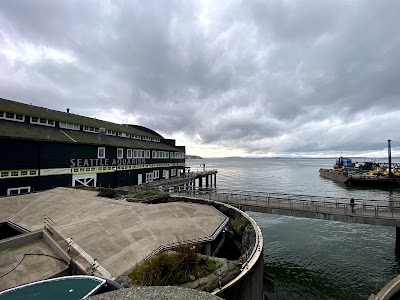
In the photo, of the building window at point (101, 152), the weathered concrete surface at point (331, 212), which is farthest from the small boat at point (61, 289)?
the building window at point (101, 152)

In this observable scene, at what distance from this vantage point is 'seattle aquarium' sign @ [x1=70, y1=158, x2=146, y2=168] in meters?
28.1

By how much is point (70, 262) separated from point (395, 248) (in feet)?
88.0

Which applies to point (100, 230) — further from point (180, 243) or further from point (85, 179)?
point (85, 179)

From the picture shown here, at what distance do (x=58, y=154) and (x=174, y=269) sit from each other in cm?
2433

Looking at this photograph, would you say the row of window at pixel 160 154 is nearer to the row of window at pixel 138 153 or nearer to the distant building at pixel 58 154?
the row of window at pixel 138 153

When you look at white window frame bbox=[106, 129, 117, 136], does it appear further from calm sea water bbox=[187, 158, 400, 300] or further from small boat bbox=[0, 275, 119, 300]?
small boat bbox=[0, 275, 119, 300]

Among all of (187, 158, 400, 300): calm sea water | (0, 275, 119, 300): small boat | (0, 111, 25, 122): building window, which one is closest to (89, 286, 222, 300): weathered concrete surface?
(0, 275, 119, 300): small boat

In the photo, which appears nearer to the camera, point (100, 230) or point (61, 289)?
point (61, 289)

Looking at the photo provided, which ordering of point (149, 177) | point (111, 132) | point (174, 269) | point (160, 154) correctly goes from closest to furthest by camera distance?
point (174, 269)
point (111, 132)
point (149, 177)
point (160, 154)

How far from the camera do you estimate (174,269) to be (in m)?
7.73

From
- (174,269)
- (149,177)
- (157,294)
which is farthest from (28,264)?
(149,177)

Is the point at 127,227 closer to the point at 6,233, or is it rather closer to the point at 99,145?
the point at 6,233

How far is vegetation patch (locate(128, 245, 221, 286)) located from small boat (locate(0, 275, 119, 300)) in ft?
3.91

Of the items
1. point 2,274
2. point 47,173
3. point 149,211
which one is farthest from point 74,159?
point 2,274
